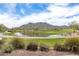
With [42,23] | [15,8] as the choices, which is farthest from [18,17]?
[42,23]

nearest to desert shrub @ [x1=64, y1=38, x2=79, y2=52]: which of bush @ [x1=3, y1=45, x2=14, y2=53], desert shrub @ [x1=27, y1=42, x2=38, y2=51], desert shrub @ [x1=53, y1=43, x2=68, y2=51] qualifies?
desert shrub @ [x1=53, y1=43, x2=68, y2=51]

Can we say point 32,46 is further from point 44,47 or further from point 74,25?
point 74,25

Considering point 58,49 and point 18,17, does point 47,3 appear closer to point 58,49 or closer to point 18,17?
point 18,17

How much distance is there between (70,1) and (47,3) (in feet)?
0.70

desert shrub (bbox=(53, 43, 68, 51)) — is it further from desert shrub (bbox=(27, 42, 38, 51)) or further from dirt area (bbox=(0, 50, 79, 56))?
desert shrub (bbox=(27, 42, 38, 51))

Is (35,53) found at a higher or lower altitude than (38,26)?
lower

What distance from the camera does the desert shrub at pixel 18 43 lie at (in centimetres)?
180

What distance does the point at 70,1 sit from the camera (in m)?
1.80

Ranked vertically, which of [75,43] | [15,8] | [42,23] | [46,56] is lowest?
[46,56]

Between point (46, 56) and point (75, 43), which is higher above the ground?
point (75, 43)

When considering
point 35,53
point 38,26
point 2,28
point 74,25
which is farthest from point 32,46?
point 74,25

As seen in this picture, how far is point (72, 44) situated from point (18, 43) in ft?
1.65

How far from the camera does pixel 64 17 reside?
1820mm

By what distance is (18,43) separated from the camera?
1.80 meters
